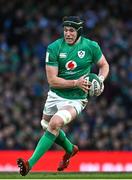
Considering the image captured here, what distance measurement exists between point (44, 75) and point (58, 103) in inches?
318

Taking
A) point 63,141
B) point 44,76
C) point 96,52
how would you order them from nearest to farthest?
1. point 96,52
2. point 63,141
3. point 44,76

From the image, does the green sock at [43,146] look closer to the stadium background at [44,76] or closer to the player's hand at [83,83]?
the player's hand at [83,83]

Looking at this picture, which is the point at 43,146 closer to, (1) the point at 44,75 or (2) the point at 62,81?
(2) the point at 62,81

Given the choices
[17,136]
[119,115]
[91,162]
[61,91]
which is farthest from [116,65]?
[61,91]

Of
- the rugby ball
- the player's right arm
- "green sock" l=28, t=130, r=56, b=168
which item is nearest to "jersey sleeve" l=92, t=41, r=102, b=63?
the rugby ball

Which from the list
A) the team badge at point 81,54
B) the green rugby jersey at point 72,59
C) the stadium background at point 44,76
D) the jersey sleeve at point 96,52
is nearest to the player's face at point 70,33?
the green rugby jersey at point 72,59

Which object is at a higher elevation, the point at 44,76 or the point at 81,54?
the point at 81,54

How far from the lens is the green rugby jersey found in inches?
443

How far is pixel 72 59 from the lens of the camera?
11.3 metres

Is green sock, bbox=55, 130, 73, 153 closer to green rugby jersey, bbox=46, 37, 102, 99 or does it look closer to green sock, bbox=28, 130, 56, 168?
green rugby jersey, bbox=46, 37, 102, 99

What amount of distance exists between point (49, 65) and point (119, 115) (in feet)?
26.5

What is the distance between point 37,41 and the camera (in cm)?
2025

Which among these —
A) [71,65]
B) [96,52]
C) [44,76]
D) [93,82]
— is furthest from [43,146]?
[44,76]

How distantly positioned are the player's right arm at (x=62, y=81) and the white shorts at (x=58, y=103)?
0.92 ft
